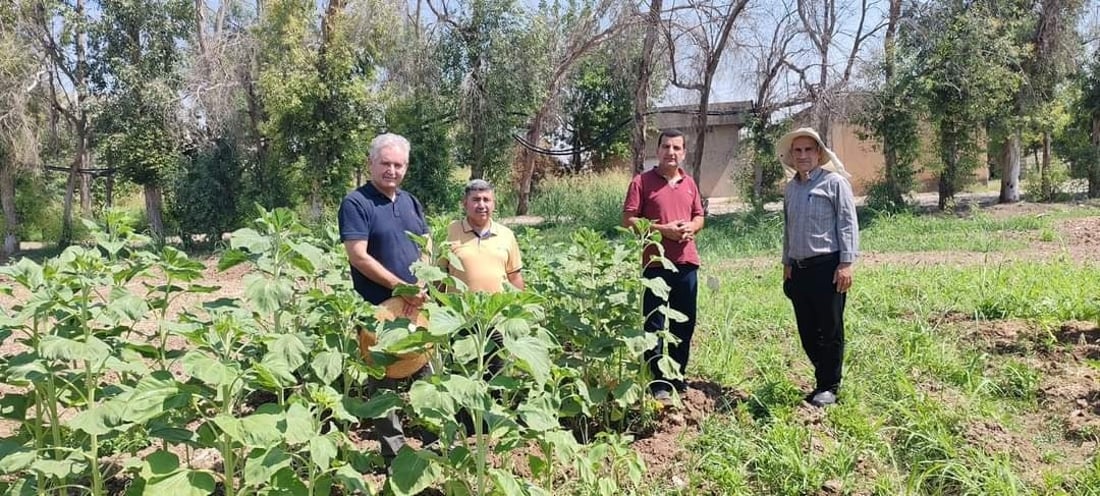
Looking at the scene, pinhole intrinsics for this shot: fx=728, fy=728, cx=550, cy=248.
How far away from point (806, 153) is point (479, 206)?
1.51 m

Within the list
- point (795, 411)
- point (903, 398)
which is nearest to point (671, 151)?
point (795, 411)

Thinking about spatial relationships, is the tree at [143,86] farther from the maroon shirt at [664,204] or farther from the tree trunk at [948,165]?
the tree trunk at [948,165]

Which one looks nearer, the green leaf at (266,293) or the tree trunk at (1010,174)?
the green leaf at (266,293)

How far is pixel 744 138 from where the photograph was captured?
45.6ft

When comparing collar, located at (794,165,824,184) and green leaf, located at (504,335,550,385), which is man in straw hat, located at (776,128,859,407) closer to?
collar, located at (794,165,824,184)

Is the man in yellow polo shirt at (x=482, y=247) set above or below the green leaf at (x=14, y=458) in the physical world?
above

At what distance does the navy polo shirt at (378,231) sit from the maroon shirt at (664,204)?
1105mm

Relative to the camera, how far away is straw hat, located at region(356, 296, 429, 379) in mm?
2715

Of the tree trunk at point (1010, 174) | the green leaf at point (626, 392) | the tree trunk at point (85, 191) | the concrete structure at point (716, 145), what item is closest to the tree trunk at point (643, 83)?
the concrete structure at point (716, 145)

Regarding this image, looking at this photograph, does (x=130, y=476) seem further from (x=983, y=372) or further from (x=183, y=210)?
(x=183, y=210)

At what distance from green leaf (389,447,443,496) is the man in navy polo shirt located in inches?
27.8

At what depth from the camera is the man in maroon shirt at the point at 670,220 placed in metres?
3.48

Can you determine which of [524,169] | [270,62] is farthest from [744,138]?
[270,62]

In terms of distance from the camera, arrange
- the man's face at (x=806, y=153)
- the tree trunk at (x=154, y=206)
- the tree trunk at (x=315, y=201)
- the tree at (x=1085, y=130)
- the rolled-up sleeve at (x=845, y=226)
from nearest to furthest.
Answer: the rolled-up sleeve at (x=845, y=226), the man's face at (x=806, y=153), the tree trunk at (x=315, y=201), the tree trunk at (x=154, y=206), the tree at (x=1085, y=130)
